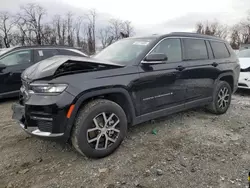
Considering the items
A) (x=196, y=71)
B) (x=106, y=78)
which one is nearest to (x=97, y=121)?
(x=106, y=78)

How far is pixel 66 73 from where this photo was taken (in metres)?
2.48

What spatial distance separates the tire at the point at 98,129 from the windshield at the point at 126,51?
31.3 inches

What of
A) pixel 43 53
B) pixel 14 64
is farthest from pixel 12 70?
pixel 43 53

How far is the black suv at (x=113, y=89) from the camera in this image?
2.42 m

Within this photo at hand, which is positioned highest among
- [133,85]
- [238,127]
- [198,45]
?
[198,45]

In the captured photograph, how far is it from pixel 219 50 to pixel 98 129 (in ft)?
11.0

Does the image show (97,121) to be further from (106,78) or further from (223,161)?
(223,161)

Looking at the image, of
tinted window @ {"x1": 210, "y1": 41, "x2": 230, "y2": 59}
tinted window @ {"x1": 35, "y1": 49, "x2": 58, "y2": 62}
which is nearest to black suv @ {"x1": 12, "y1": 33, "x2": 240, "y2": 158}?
tinted window @ {"x1": 210, "y1": 41, "x2": 230, "y2": 59}

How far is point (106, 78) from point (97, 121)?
583 mm

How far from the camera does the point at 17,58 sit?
18.8 feet

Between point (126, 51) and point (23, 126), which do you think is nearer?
point (23, 126)

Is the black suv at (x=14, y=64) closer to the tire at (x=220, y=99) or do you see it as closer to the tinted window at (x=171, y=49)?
the tinted window at (x=171, y=49)

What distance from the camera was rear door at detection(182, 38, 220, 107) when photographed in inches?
147

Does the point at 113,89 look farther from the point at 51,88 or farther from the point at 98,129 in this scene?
the point at 51,88
